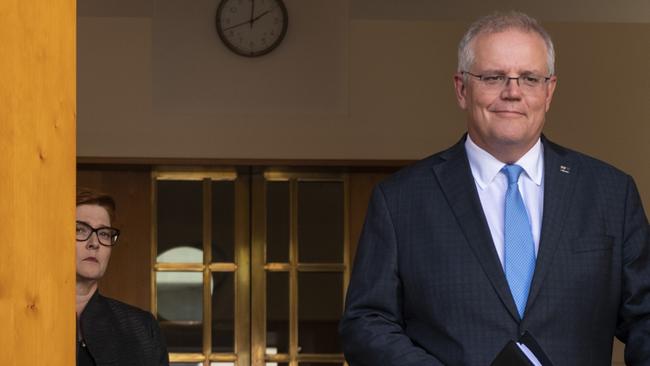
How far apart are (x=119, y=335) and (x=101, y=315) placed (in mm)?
64

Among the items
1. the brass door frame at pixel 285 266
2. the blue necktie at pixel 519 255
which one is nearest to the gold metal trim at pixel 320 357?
the brass door frame at pixel 285 266

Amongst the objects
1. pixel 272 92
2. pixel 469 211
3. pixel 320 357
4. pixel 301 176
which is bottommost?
pixel 320 357

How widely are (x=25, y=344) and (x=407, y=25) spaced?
4924 mm

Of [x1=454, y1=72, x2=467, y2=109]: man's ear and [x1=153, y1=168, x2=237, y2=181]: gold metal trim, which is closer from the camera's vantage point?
[x1=454, y1=72, x2=467, y2=109]: man's ear

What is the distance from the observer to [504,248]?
2.18 m

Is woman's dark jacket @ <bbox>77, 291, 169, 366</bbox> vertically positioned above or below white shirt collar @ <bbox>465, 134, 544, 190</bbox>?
below

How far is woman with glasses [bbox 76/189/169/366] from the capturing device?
3004 mm

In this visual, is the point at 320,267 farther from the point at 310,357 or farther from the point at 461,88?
the point at 461,88

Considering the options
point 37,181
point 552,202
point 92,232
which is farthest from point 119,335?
point 37,181

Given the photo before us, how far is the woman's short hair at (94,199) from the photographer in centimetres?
315

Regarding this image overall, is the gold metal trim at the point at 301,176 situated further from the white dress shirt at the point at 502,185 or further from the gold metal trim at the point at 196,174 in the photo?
the white dress shirt at the point at 502,185

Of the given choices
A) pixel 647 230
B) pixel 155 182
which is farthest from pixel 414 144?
pixel 647 230

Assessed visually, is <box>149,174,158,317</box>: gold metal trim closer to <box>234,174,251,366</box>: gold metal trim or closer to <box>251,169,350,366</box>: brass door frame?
<box>234,174,251,366</box>: gold metal trim

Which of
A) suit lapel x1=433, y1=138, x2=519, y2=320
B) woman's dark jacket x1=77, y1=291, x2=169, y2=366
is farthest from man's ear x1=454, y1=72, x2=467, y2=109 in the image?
woman's dark jacket x1=77, y1=291, x2=169, y2=366
